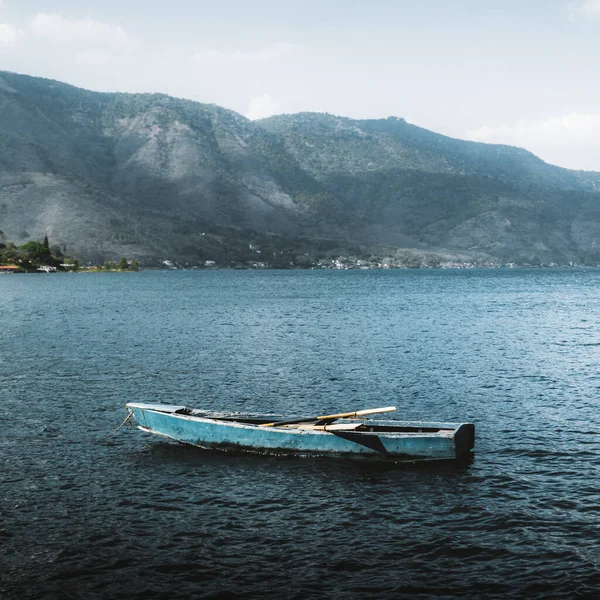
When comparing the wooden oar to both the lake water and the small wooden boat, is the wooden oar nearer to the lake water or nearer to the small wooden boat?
the small wooden boat

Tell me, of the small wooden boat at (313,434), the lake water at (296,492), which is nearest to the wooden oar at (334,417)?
the small wooden boat at (313,434)

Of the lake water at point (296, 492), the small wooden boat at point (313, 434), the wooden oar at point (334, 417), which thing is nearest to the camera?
the lake water at point (296, 492)

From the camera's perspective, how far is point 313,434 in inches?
1107

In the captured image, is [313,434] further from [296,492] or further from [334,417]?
[296,492]

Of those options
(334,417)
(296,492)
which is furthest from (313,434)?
(296,492)

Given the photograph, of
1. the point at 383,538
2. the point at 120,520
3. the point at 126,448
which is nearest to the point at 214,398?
the point at 126,448

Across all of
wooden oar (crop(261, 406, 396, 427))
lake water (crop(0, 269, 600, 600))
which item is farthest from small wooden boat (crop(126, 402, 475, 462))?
lake water (crop(0, 269, 600, 600))

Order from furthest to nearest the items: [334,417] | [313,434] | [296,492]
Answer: [334,417], [313,434], [296,492]

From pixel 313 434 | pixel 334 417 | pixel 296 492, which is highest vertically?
pixel 334 417

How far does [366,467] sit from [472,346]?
A: 128ft

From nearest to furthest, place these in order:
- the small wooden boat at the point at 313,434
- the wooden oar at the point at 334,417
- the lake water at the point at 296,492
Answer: the lake water at the point at 296,492 → the small wooden boat at the point at 313,434 → the wooden oar at the point at 334,417

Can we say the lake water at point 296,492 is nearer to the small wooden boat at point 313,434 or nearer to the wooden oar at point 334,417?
the small wooden boat at point 313,434

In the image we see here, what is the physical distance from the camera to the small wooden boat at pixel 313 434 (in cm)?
2761

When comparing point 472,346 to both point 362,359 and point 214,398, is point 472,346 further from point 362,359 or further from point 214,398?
point 214,398
